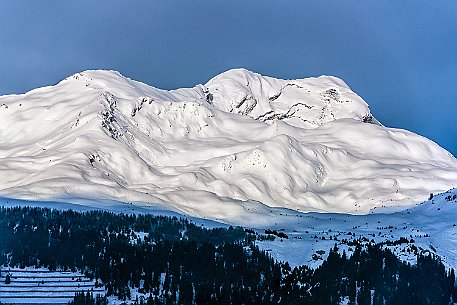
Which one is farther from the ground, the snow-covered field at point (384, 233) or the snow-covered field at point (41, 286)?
the snow-covered field at point (384, 233)

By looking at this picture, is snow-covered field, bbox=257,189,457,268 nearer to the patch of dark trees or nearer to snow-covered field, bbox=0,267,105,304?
the patch of dark trees

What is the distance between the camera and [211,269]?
11944cm

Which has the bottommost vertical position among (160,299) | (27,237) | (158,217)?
(160,299)

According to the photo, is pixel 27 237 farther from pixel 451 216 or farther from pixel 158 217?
pixel 451 216

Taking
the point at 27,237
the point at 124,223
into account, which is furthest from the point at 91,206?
the point at 27,237

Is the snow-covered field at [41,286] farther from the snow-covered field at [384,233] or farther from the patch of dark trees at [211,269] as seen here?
the snow-covered field at [384,233]

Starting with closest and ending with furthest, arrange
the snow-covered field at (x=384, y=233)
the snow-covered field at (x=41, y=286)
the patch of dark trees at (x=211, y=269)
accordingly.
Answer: the snow-covered field at (x=41, y=286) → the patch of dark trees at (x=211, y=269) → the snow-covered field at (x=384, y=233)

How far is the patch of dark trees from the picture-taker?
10981cm

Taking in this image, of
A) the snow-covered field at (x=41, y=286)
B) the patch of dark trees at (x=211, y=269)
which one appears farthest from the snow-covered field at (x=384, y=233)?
the snow-covered field at (x=41, y=286)

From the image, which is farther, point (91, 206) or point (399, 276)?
point (91, 206)

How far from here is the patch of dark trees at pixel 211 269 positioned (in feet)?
360

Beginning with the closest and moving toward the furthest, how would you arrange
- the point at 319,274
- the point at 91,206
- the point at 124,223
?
the point at 319,274 < the point at 124,223 < the point at 91,206

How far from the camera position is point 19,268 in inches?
4592

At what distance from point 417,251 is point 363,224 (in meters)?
64.6
